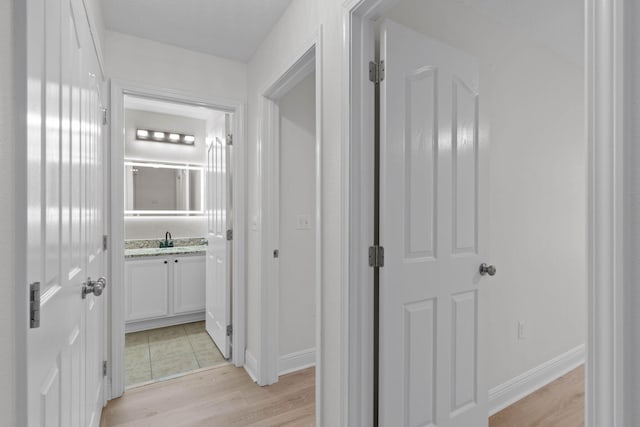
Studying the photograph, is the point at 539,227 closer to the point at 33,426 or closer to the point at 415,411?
the point at 415,411

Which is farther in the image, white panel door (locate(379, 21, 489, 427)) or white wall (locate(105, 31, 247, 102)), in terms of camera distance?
white wall (locate(105, 31, 247, 102))

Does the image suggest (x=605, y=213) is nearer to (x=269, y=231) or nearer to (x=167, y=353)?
(x=269, y=231)

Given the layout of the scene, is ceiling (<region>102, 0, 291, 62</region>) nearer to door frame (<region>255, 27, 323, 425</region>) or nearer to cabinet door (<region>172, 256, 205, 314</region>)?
door frame (<region>255, 27, 323, 425</region>)

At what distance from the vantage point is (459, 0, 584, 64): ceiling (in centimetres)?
183

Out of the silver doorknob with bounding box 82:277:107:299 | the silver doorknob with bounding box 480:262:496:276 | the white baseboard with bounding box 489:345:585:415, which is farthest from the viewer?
the white baseboard with bounding box 489:345:585:415

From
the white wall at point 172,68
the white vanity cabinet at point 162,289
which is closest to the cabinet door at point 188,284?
the white vanity cabinet at point 162,289

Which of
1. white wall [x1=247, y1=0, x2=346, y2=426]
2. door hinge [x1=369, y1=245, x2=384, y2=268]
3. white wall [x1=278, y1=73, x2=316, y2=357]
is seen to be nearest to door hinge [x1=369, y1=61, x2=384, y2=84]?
white wall [x1=247, y1=0, x2=346, y2=426]

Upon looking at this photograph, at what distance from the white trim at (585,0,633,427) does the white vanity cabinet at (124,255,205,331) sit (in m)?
3.58

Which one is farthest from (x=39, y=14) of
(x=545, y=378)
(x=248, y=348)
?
(x=545, y=378)

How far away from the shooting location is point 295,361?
2508 millimetres

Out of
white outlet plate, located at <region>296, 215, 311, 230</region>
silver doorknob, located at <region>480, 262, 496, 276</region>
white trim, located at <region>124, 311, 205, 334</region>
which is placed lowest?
white trim, located at <region>124, 311, 205, 334</region>

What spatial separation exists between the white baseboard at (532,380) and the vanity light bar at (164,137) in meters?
4.11

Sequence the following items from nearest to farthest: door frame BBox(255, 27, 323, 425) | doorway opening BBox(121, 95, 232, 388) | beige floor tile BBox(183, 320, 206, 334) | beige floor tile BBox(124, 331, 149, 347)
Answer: door frame BBox(255, 27, 323, 425) → doorway opening BBox(121, 95, 232, 388) → beige floor tile BBox(124, 331, 149, 347) → beige floor tile BBox(183, 320, 206, 334)

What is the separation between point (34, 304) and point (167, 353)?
2483 mm
